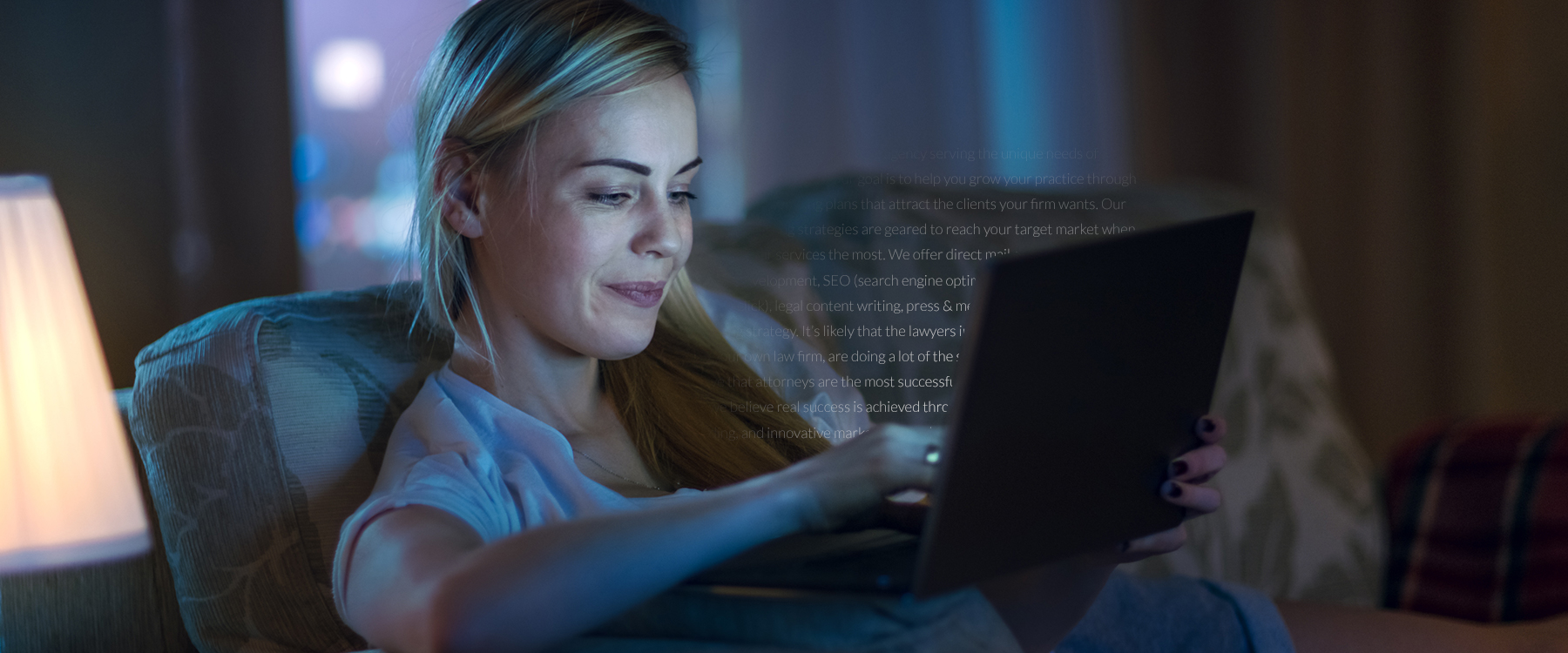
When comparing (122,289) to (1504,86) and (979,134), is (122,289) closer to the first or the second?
(979,134)

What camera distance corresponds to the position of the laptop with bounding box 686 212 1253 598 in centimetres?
48

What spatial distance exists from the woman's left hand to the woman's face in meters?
0.35

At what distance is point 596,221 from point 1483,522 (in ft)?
3.92

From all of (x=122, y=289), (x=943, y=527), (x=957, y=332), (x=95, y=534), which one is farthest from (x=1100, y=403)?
(x=122, y=289)

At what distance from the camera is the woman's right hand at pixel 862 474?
0.57 meters

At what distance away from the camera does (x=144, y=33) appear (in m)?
1.46

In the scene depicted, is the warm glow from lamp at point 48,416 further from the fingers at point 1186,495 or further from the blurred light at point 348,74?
the blurred light at point 348,74

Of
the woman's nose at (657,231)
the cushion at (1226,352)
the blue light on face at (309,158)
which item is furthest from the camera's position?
the blue light on face at (309,158)

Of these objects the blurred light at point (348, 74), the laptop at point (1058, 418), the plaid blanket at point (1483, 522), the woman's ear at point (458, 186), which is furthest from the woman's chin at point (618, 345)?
the blurred light at point (348, 74)

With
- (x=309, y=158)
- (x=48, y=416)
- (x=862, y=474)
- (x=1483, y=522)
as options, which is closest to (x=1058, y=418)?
(x=862, y=474)

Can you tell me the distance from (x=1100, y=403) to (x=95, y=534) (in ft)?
2.20

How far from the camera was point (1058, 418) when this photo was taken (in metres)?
0.53

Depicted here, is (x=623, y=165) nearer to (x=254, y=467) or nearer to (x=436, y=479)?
(x=436, y=479)

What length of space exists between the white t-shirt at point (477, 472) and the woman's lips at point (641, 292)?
11cm
